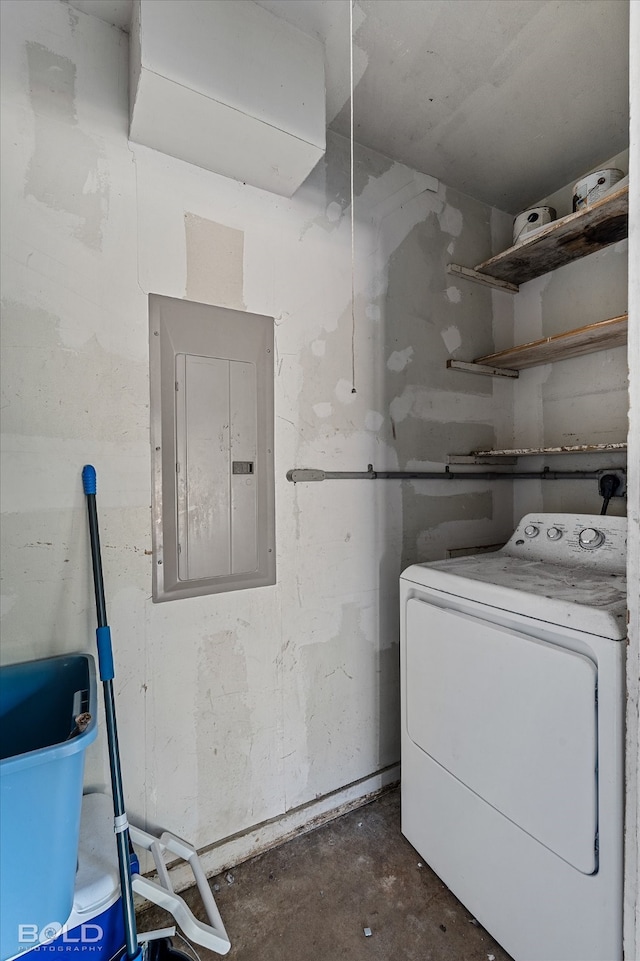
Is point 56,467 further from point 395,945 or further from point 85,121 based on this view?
point 395,945

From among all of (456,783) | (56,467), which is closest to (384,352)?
(56,467)

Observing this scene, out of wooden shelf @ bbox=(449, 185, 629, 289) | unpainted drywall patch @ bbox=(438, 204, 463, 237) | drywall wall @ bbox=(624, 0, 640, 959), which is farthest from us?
unpainted drywall patch @ bbox=(438, 204, 463, 237)

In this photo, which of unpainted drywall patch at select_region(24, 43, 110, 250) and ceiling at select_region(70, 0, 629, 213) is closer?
unpainted drywall patch at select_region(24, 43, 110, 250)

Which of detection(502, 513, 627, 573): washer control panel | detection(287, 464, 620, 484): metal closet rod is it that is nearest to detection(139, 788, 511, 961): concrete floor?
detection(502, 513, 627, 573): washer control panel

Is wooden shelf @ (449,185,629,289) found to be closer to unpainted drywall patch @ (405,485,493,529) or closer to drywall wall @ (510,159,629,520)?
drywall wall @ (510,159,629,520)

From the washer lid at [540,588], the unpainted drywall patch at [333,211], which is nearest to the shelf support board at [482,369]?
the unpainted drywall patch at [333,211]

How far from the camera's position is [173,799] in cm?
141

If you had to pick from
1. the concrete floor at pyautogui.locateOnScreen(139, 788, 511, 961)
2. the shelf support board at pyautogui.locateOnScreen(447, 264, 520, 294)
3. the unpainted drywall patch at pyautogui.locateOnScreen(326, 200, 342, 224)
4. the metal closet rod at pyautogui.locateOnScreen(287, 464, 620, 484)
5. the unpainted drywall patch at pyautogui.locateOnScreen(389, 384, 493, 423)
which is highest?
the unpainted drywall patch at pyautogui.locateOnScreen(326, 200, 342, 224)

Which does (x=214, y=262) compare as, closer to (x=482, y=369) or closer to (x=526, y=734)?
(x=482, y=369)

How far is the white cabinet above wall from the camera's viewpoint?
1.15 metres

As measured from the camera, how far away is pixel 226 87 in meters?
1.20

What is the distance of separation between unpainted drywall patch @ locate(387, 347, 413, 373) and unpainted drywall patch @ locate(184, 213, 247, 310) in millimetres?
693

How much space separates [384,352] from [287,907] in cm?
201

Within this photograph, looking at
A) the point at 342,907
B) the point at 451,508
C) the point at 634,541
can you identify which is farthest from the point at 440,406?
the point at 342,907
